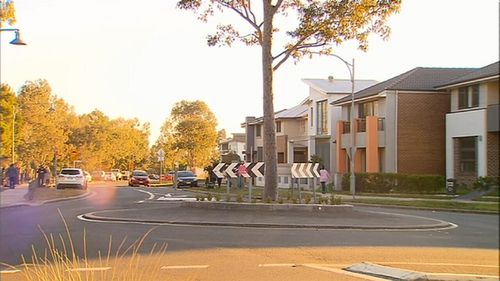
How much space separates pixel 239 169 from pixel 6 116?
46.8 m

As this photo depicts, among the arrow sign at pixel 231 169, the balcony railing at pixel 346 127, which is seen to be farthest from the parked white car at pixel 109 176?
the arrow sign at pixel 231 169

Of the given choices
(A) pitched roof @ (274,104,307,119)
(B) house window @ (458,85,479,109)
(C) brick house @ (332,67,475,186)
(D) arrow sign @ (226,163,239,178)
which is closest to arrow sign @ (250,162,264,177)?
(D) arrow sign @ (226,163,239,178)

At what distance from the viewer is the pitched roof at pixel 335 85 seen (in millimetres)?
46850

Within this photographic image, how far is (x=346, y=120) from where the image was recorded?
1758 inches

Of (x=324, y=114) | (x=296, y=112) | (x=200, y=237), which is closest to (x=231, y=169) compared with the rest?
(x=200, y=237)

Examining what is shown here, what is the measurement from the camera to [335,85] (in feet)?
158

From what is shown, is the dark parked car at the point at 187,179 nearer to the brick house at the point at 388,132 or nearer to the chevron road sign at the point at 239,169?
the brick house at the point at 388,132

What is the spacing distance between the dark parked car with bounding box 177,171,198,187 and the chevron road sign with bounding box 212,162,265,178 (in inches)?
672

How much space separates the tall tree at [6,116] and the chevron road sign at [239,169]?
3824cm

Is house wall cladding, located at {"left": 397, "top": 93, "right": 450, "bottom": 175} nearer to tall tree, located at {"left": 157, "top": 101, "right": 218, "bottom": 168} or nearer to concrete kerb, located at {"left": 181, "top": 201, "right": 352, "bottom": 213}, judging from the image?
concrete kerb, located at {"left": 181, "top": 201, "right": 352, "bottom": 213}

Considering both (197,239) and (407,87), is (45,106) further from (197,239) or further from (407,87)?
(197,239)

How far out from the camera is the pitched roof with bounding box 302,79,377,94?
4685 cm

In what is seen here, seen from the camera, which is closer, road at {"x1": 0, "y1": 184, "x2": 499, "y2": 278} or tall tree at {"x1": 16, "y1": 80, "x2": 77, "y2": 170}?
road at {"x1": 0, "y1": 184, "x2": 499, "y2": 278}

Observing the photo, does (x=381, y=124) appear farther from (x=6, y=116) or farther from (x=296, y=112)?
(x=6, y=116)
